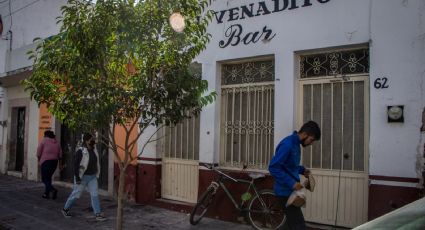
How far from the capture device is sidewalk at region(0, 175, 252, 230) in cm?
708

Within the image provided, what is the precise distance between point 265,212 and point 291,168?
6.65 ft

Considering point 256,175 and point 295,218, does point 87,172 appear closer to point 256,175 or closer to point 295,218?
point 256,175

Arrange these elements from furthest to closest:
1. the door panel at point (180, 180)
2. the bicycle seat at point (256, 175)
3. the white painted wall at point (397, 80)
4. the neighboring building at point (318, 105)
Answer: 1. the door panel at point (180, 180)
2. the bicycle seat at point (256, 175)
3. the neighboring building at point (318, 105)
4. the white painted wall at point (397, 80)

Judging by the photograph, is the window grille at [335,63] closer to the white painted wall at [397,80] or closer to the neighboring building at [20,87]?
the white painted wall at [397,80]

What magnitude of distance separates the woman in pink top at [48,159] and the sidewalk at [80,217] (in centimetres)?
28

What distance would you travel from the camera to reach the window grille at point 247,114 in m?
7.01

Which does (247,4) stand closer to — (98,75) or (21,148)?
(98,75)

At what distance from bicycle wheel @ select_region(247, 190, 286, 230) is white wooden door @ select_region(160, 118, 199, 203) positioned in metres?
1.65

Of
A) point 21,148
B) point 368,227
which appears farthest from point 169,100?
point 21,148

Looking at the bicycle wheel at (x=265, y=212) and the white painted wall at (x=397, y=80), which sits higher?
the white painted wall at (x=397, y=80)

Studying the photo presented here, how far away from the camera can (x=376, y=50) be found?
561 centimetres

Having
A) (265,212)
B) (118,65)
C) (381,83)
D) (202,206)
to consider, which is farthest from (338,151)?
(118,65)

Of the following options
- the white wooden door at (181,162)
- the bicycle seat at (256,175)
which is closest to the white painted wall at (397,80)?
the bicycle seat at (256,175)

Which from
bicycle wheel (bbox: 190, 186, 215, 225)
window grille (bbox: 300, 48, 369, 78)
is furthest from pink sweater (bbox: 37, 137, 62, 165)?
window grille (bbox: 300, 48, 369, 78)
